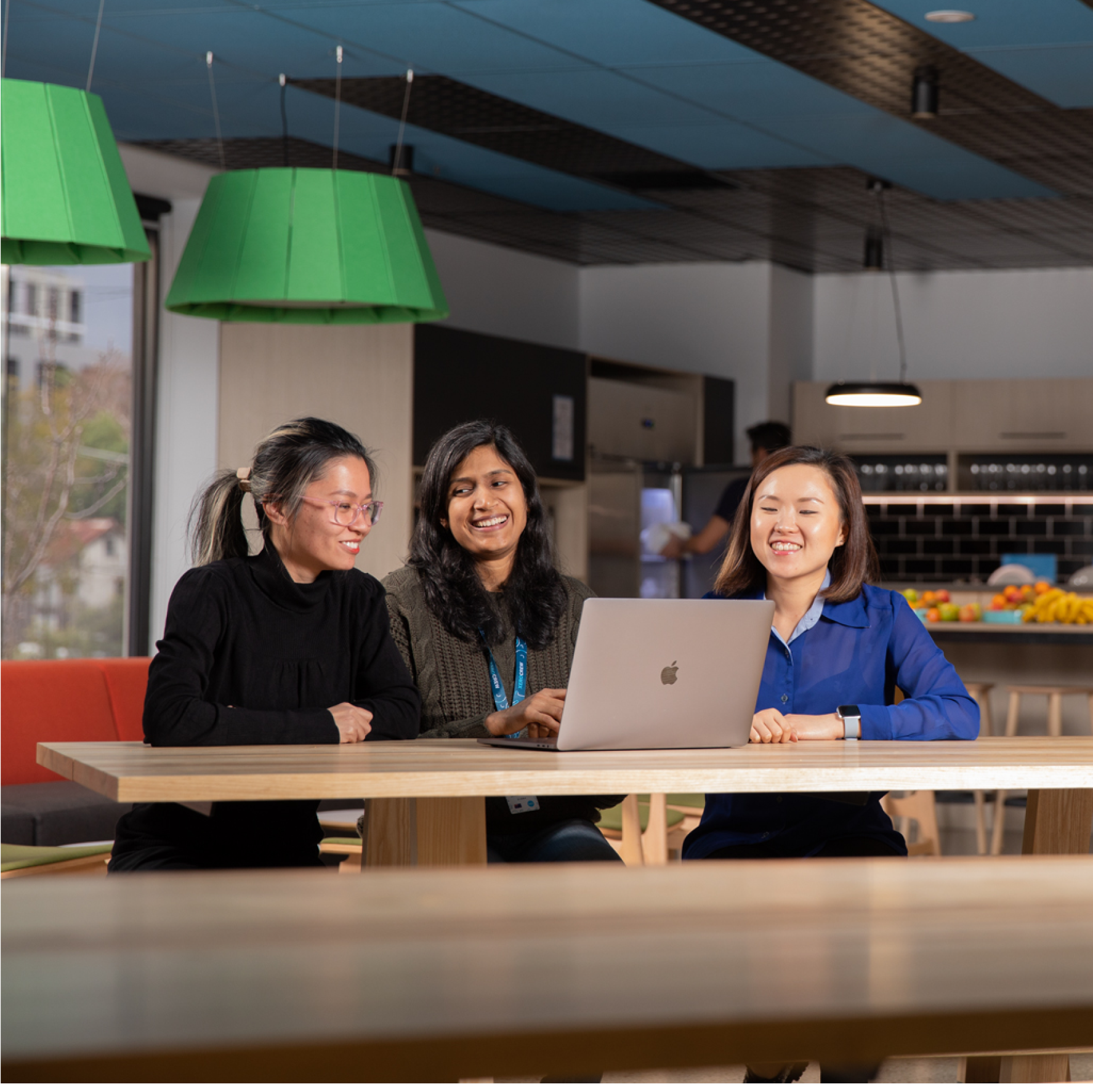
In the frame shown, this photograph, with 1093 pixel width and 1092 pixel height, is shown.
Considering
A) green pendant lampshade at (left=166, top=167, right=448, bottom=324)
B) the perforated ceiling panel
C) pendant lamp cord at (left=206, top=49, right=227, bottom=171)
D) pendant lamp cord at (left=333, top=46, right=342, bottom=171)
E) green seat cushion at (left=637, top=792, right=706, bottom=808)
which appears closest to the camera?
green pendant lampshade at (left=166, top=167, right=448, bottom=324)

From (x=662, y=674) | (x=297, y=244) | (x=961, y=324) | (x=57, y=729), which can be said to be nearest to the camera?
(x=662, y=674)

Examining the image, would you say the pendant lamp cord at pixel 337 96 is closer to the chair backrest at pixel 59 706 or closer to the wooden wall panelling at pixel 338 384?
the wooden wall panelling at pixel 338 384

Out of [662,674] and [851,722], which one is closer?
A: [662,674]

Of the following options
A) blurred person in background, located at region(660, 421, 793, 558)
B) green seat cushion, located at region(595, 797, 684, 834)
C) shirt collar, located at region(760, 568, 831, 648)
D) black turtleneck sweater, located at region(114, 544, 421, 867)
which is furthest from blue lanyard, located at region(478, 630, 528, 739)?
blurred person in background, located at region(660, 421, 793, 558)

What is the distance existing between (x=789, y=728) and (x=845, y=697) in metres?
0.22

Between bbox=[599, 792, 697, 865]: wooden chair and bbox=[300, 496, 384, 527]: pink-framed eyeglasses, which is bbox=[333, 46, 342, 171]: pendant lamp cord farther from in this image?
bbox=[300, 496, 384, 527]: pink-framed eyeglasses

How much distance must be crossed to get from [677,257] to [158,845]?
7.82 m

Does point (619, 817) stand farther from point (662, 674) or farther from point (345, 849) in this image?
point (662, 674)

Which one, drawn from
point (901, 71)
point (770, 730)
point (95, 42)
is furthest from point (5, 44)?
point (770, 730)

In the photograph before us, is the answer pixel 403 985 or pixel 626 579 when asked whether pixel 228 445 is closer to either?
pixel 626 579

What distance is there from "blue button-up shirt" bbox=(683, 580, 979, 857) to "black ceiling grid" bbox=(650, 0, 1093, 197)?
301cm

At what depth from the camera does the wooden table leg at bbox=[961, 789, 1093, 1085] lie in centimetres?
235

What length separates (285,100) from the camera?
6195 millimetres

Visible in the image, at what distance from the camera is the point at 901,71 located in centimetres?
564
